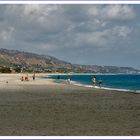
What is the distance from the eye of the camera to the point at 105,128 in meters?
15.7

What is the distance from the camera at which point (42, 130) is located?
1523 cm

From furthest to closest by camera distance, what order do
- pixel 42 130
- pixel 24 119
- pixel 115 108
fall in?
pixel 115 108 → pixel 24 119 → pixel 42 130

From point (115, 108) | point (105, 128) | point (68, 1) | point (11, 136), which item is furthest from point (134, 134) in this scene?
point (115, 108)

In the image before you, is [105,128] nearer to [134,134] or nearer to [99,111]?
[134,134]

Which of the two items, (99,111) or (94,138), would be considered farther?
(99,111)

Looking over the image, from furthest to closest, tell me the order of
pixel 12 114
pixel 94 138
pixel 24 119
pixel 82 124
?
pixel 12 114, pixel 24 119, pixel 82 124, pixel 94 138

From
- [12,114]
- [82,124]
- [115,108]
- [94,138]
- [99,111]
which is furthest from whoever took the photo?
[115,108]

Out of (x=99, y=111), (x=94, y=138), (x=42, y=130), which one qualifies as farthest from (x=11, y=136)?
(x=99, y=111)

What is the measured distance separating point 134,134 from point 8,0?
6126 millimetres

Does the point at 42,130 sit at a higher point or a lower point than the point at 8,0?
lower

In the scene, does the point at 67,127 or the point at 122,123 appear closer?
the point at 67,127

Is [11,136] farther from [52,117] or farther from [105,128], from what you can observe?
[52,117]

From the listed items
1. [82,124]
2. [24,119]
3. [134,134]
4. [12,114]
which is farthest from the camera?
[12,114]

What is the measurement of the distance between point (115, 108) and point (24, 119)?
621 centimetres
